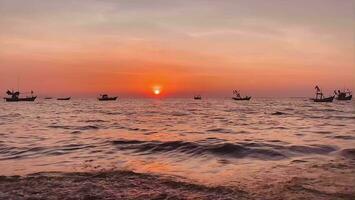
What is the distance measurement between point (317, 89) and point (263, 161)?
12961 centimetres

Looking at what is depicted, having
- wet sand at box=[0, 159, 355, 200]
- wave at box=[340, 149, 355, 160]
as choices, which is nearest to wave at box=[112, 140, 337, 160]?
wave at box=[340, 149, 355, 160]

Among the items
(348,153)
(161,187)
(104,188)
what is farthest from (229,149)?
(104,188)

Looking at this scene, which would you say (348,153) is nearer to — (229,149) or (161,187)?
(229,149)

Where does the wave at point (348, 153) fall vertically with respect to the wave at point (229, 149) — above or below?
above

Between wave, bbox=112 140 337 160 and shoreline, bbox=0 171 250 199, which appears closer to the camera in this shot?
shoreline, bbox=0 171 250 199

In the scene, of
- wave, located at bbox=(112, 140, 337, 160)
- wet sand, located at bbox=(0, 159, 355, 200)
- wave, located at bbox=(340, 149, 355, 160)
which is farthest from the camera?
wave, located at bbox=(112, 140, 337, 160)

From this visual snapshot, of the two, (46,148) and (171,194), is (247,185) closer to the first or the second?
(171,194)

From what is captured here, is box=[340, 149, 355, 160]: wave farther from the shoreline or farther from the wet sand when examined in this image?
the shoreline

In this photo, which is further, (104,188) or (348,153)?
(348,153)

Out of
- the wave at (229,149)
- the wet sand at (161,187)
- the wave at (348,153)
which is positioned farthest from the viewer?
the wave at (229,149)

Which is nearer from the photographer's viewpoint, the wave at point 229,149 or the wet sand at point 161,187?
the wet sand at point 161,187

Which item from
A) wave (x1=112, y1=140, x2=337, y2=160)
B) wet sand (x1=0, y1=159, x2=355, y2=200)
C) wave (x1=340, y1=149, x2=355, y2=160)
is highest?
wet sand (x1=0, y1=159, x2=355, y2=200)

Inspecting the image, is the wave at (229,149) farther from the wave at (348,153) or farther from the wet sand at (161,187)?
the wet sand at (161,187)

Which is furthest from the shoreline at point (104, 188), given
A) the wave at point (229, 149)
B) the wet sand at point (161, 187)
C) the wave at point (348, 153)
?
the wave at point (348, 153)
